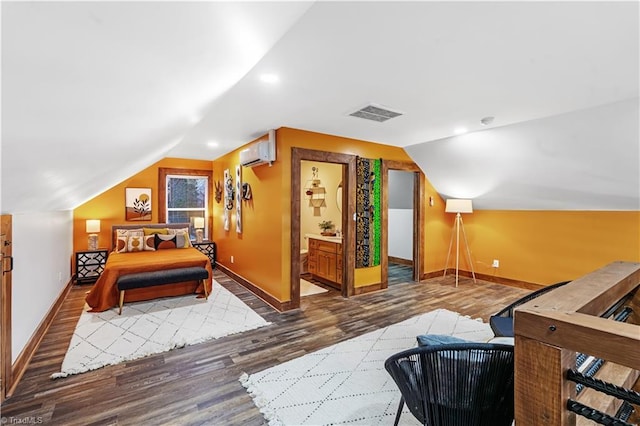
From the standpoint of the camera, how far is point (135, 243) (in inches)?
199

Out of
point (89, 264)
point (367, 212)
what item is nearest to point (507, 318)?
point (367, 212)

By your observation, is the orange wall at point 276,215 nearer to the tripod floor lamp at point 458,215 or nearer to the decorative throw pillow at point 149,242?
the tripod floor lamp at point 458,215

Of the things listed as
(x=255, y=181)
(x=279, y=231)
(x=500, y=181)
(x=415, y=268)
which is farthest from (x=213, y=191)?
(x=500, y=181)

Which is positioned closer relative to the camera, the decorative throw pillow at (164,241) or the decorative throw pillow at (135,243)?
the decorative throw pillow at (135,243)

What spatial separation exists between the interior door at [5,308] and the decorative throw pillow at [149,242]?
120 inches

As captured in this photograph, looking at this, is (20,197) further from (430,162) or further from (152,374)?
(430,162)

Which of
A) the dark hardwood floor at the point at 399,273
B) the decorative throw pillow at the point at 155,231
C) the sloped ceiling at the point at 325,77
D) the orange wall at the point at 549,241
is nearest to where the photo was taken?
the sloped ceiling at the point at 325,77

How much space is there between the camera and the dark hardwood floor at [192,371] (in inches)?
76.5

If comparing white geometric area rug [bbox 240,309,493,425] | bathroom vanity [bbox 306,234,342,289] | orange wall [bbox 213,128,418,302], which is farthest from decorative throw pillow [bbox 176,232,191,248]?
white geometric area rug [bbox 240,309,493,425]

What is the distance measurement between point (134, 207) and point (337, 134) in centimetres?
443

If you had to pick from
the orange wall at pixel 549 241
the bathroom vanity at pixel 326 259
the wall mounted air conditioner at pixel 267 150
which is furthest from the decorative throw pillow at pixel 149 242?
the orange wall at pixel 549 241

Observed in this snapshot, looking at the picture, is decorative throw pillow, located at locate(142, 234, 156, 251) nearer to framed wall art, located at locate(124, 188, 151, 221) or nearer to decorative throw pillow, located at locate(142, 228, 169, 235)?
decorative throw pillow, located at locate(142, 228, 169, 235)

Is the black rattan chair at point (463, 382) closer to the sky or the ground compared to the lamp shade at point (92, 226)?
closer to the ground

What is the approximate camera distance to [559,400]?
2.35ft
